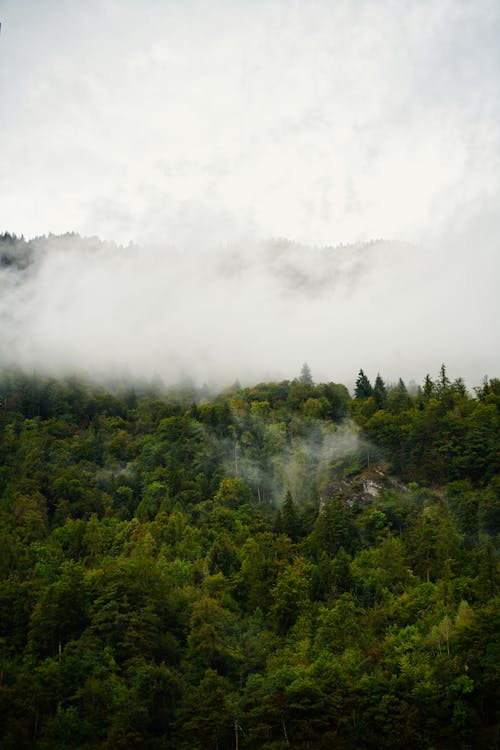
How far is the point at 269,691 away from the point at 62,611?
101 feet

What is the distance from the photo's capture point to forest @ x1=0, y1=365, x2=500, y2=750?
61594 millimetres

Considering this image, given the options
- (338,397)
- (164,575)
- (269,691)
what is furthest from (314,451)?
(269,691)

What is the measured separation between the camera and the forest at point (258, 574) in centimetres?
6159

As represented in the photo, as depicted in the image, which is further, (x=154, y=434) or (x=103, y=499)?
(x=154, y=434)

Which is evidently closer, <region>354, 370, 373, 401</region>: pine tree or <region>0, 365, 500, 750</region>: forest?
<region>0, 365, 500, 750</region>: forest

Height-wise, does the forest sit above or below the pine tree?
below

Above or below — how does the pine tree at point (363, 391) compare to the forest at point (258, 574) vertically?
above

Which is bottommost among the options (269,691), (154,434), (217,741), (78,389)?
(217,741)

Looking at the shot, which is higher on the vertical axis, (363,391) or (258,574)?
(363,391)

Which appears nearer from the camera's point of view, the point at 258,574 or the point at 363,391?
the point at 258,574

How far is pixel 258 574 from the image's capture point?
310ft

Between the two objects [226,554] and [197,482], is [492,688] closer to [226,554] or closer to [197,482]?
[226,554]

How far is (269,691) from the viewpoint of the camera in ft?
204

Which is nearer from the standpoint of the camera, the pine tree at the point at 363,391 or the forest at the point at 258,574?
the forest at the point at 258,574
